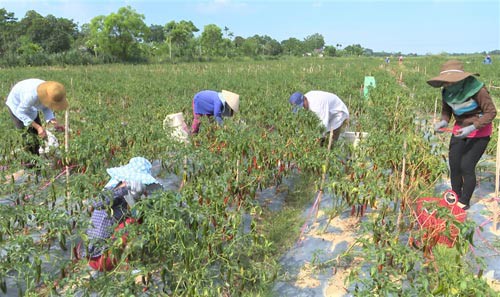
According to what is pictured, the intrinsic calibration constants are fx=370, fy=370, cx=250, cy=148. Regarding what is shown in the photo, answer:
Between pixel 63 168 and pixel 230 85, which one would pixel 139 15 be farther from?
pixel 63 168

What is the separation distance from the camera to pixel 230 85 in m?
11.1

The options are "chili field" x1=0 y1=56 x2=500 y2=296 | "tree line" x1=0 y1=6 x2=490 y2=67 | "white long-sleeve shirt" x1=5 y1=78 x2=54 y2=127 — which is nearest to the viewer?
"chili field" x1=0 y1=56 x2=500 y2=296

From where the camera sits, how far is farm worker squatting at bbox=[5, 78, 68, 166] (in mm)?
3646

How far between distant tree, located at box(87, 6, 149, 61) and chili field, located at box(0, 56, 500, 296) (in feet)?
107

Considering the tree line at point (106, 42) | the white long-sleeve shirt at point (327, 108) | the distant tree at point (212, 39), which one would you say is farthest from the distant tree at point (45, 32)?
the white long-sleeve shirt at point (327, 108)

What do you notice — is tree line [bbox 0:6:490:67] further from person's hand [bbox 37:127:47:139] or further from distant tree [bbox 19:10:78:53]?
person's hand [bbox 37:127:47:139]

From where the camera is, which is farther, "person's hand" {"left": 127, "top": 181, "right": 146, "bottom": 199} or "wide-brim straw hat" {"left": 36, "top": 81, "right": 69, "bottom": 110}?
"wide-brim straw hat" {"left": 36, "top": 81, "right": 69, "bottom": 110}

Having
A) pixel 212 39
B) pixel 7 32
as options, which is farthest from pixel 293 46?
pixel 7 32

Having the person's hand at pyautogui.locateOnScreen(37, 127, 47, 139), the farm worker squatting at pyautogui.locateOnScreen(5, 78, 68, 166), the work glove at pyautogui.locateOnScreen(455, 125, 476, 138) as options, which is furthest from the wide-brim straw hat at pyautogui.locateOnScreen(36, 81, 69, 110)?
the work glove at pyautogui.locateOnScreen(455, 125, 476, 138)

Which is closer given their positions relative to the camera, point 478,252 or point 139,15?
point 478,252

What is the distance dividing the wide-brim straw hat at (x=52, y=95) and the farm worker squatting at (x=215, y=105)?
1.53 meters

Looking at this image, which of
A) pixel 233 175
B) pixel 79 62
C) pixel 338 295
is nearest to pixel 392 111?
pixel 233 175

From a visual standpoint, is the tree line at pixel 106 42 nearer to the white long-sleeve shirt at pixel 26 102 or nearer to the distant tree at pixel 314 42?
the white long-sleeve shirt at pixel 26 102

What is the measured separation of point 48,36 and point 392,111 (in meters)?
50.4
